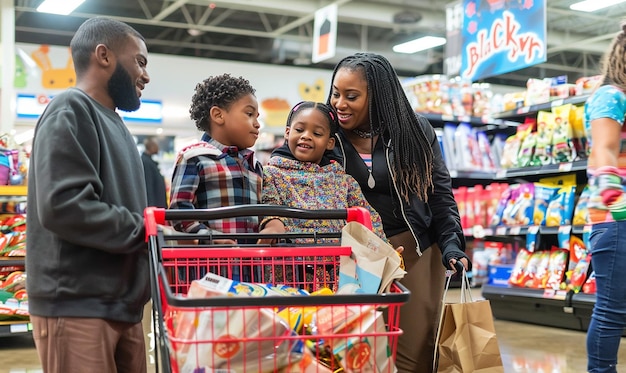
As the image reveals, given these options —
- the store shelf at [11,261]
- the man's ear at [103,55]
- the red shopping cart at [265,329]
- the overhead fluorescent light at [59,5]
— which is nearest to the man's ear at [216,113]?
the man's ear at [103,55]

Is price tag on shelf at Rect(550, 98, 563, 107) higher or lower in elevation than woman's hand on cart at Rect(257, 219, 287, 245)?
higher

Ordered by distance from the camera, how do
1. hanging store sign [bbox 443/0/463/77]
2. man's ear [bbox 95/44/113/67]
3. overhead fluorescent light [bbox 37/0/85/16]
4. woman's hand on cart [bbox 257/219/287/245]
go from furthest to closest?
overhead fluorescent light [bbox 37/0/85/16], hanging store sign [bbox 443/0/463/77], woman's hand on cart [bbox 257/219/287/245], man's ear [bbox 95/44/113/67]

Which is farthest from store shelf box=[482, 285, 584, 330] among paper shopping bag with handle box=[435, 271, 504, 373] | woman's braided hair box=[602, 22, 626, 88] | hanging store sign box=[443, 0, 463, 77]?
paper shopping bag with handle box=[435, 271, 504, 373]

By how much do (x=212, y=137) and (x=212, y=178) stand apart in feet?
0.82

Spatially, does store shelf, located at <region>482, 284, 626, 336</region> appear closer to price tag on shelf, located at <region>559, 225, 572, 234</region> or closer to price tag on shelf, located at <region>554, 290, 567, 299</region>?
price tag on shelf, located at <region>554, 290, 567, 299</region>

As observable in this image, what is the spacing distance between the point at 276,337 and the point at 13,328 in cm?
413

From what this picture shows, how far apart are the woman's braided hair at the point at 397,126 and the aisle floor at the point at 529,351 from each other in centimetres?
229

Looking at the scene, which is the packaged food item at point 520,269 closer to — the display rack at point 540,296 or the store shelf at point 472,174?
the display rack at point 540,296

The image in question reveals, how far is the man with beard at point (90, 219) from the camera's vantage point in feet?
5.18

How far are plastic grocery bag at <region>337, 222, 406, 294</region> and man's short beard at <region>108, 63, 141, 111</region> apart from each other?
0.64 metres

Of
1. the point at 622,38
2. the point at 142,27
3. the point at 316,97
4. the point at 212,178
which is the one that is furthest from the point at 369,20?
the point at 212,178

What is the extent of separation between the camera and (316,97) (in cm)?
1450

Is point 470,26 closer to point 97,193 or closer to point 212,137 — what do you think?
point 212,137

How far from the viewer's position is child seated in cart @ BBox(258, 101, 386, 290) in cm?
219
